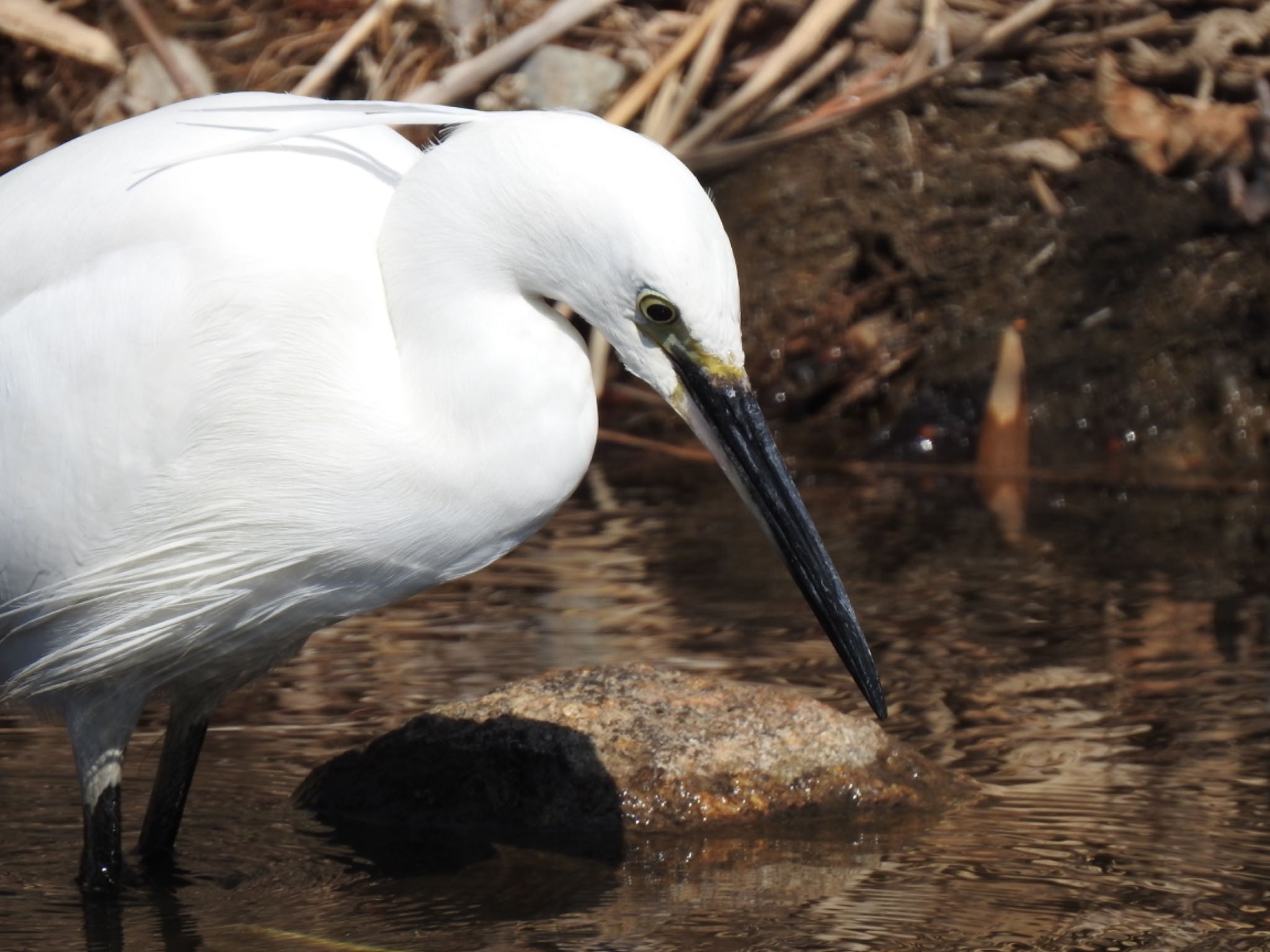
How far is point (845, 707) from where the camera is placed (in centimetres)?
501

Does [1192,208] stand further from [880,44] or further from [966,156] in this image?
[880,44]

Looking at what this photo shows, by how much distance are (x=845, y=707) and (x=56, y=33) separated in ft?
16.9

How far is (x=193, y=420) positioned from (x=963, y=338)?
4908 mm

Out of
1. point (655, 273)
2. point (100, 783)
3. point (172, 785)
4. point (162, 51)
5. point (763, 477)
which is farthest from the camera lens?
point (162, 51)

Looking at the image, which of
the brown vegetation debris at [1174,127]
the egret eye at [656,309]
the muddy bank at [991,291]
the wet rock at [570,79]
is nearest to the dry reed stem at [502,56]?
the wet rock at [570,79]

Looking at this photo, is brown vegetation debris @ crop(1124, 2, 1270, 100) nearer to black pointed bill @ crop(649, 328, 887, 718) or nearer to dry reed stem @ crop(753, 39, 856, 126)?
dry reed stem @ crop(753, 39, 856, 126)

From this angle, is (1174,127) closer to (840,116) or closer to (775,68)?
(840,116)

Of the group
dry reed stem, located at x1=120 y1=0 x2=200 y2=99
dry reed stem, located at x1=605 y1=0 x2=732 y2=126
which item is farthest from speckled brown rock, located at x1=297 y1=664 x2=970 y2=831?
dry reed stem, located at x1=120 y1=0 x2=200 y2=99

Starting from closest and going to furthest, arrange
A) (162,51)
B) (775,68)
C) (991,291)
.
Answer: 1. (162,51)
2. (991,291)
3. (775,68)

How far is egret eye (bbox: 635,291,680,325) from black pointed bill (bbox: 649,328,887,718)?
5 cm

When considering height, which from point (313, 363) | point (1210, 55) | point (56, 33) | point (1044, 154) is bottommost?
point (313, 363)

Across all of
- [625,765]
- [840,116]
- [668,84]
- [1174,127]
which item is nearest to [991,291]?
[840,116]

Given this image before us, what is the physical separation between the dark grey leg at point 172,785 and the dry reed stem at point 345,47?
4300 mm

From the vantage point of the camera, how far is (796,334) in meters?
8.10
